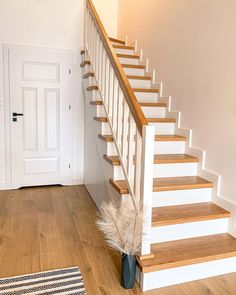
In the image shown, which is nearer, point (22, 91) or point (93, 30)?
point (93, 30)

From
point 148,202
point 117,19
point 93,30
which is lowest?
point 148,202

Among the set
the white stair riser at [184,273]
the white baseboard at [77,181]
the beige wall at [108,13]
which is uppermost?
the beige wall at [108,13]

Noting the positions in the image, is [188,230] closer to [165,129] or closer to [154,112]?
[165,129]

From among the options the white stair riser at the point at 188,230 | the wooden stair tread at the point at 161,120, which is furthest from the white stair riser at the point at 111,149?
the white stair riser at the point at 188,230

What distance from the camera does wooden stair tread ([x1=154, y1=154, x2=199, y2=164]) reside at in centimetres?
272

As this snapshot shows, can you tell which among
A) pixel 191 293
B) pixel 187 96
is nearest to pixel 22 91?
pixel 187 96

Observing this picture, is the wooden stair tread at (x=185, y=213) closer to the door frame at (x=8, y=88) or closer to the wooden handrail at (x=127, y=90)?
the wooden handrail at (x=127, y=90)

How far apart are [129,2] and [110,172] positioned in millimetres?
3120

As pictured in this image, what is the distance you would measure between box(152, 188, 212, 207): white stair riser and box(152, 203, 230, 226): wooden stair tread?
5 centimetres

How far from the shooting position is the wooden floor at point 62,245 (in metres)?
2.04

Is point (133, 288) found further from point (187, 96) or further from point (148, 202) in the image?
point (187, 96)

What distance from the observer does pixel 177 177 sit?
110 inches

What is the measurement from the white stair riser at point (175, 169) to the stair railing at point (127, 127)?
43cm

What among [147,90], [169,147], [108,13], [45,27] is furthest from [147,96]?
[108,13]
